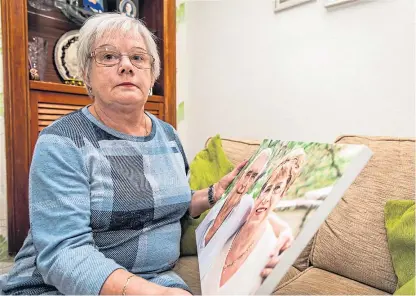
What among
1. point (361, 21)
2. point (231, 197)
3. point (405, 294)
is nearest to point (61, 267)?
point (231, 197)

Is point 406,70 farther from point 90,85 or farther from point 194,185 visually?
point 90,85

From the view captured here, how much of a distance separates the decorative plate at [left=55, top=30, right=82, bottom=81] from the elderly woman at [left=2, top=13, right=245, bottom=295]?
98 centimetres

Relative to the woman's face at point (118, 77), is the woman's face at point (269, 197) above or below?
below

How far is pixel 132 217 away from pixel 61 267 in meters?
0.22

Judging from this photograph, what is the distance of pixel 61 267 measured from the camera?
70 centimetres

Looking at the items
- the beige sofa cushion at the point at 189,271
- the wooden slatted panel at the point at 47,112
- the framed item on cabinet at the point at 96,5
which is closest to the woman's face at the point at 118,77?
the beige sofa cushion at the point at 189,271

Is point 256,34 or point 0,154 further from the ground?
point 256,34

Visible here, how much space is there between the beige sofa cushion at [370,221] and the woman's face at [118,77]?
29.3 inches

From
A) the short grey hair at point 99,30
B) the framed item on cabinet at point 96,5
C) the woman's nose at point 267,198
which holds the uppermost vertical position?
the framed item on cabinet at point 96,5

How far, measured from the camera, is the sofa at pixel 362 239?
1007 mm

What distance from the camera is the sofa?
101 cm

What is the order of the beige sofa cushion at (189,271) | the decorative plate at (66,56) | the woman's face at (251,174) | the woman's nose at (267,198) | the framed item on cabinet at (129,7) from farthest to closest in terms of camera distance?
the framed item on cabinet at (129,7) → the decorative plate at (66,56) → the beige sofa cushion at (189,271) → the woman's face at (251,174) → the woman's nose at (267,198)

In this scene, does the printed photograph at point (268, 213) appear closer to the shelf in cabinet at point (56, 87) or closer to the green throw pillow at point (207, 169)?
the green throw pillow at point (207, 169)

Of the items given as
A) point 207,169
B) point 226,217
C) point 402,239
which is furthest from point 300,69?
point 226,217
